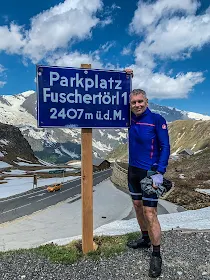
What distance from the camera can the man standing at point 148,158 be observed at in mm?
5812

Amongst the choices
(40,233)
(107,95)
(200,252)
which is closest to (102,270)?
(200,252)

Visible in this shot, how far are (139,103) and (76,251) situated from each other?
3.53 m

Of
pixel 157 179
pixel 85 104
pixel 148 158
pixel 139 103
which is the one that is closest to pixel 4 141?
pixel 85 104

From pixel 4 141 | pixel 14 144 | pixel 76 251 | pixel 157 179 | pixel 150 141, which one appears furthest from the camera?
pixel 14 144

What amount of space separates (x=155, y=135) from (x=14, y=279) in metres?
3.91

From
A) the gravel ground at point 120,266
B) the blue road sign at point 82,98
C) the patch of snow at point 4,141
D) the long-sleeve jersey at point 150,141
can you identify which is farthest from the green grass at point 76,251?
the patch of snow at point 4,141

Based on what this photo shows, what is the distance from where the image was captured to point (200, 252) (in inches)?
254

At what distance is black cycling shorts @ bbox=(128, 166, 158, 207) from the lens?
5871mm

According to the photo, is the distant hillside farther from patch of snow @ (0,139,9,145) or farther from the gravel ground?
the gravel ground

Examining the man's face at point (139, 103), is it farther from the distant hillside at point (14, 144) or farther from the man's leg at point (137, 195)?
the distant hillside at point (14, 144)

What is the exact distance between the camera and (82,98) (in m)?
6.73

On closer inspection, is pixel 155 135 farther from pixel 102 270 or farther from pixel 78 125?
pixel 102 270

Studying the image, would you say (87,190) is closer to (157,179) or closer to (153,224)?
(153,224)

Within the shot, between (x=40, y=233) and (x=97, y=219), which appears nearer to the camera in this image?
(x=40, y=233)
